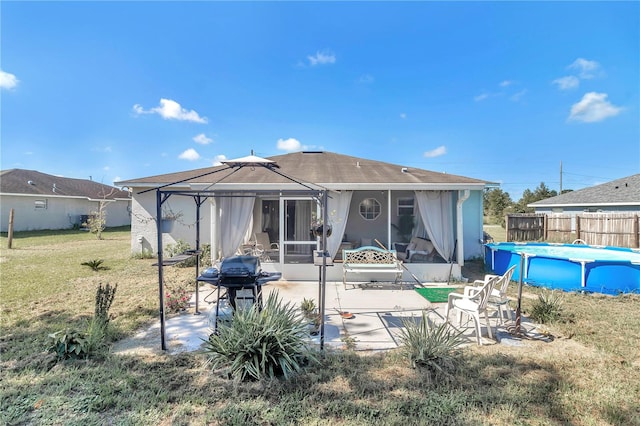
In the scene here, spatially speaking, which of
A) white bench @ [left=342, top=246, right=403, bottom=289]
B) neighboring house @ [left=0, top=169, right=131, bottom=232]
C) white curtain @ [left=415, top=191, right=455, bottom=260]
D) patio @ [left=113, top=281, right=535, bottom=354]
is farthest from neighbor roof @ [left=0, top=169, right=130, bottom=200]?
white curtain @ [left=415, top=191, right=455, bottom=260]

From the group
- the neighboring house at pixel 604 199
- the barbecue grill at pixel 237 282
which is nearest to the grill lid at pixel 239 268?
the barbecue grill at pixel 237 282

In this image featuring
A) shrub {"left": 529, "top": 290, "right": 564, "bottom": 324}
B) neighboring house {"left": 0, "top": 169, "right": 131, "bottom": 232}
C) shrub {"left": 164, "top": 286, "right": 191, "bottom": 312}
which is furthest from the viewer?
neighboring house {"left": 0, "top": 169, "right": 131, "bottom": 232}

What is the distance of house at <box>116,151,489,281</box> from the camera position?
8.65 meters

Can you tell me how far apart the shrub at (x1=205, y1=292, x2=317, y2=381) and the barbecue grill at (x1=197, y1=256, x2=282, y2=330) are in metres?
0.67

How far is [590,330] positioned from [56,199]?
3288 cm

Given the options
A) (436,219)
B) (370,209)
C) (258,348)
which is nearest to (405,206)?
(370,209)

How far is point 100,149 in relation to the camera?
2252cm

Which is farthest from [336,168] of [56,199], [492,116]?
[56,199]

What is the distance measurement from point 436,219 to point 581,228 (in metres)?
11.3

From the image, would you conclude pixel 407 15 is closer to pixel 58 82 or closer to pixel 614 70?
pixel 614 70

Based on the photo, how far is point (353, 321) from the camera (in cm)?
560

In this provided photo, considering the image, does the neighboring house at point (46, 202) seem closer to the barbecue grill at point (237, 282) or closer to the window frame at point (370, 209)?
the window frame at point (370, 209)

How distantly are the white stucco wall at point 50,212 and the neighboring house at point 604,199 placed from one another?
38306 mm

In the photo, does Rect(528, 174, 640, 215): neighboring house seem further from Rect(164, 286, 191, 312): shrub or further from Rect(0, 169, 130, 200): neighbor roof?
Rect(0, 169, 130, 200): neighbor roof
